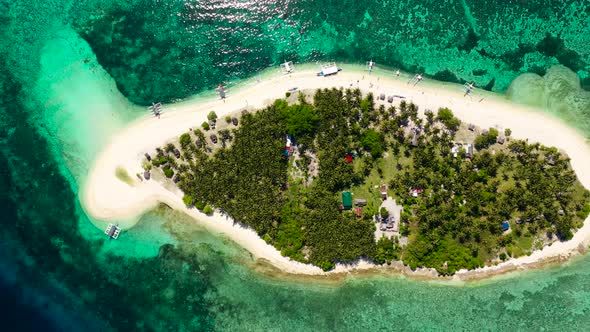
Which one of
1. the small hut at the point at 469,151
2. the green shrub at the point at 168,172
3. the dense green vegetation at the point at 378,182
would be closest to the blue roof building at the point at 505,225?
the dense green vegetation at the point at 378,182

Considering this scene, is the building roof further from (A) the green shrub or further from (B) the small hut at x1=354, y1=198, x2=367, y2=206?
(A) the green shrub

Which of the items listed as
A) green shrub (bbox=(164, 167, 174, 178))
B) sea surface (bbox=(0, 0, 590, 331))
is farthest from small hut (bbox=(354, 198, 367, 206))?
green shrub (bbox=(164, 167, 174, 178))

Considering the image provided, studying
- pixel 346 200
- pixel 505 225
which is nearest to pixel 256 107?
pixel 346 200

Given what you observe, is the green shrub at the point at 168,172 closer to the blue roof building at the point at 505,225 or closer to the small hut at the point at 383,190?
the small hut at the point at 383,190

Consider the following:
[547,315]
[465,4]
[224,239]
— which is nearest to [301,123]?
[224,239]

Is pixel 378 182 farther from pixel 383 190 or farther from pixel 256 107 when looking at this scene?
pixel 256 107
